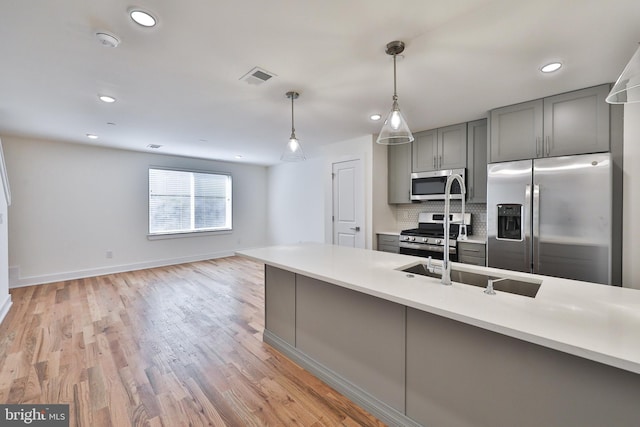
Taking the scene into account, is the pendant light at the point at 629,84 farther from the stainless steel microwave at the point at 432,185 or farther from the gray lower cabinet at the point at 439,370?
the stainless steel microwave at the point at 432,185

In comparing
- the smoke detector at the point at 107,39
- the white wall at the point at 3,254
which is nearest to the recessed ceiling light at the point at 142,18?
the smoke detector at the point at 107,39

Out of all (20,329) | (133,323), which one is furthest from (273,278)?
(20,329)

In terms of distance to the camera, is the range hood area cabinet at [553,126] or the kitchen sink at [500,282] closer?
the kitchen sink at [500,282]

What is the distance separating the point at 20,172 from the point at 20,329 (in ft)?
9.57

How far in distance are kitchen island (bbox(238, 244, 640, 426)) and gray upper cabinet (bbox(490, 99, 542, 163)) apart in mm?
1872

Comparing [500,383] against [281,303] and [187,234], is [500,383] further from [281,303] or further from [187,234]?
[187,234]

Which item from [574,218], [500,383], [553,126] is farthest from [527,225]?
[500,383]

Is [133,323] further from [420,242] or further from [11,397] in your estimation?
[420,242]

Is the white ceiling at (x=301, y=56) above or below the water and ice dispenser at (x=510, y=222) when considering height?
above

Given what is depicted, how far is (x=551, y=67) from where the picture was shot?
221 centimetres

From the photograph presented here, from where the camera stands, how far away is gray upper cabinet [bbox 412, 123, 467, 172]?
12.1 ft

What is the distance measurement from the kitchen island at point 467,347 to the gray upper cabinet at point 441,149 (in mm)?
2186

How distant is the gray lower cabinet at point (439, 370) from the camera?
107 centimetres

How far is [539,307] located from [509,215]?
84.3 inches
